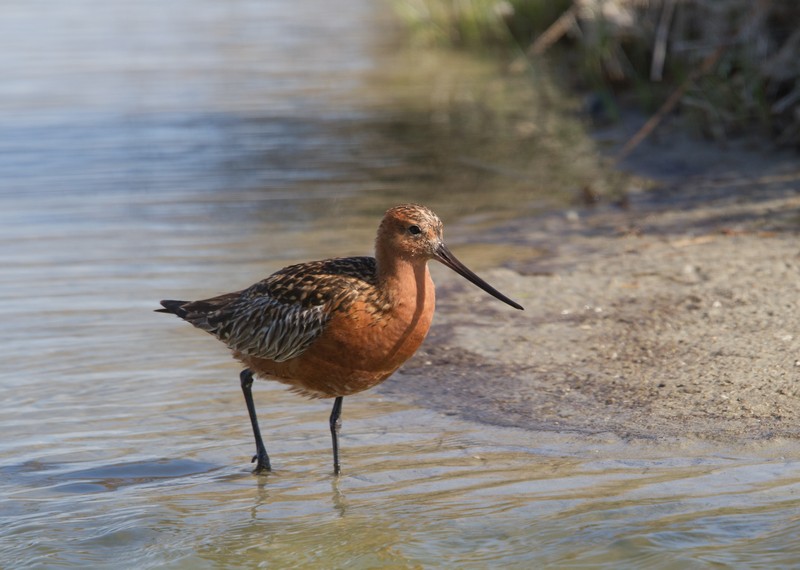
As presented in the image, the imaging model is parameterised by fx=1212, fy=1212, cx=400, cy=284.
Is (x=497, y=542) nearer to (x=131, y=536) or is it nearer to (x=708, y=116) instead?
(x=131, y=536)

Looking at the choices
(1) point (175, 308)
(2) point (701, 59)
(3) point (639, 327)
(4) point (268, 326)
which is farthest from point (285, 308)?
(2) point (701, 59)

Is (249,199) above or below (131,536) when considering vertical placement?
above

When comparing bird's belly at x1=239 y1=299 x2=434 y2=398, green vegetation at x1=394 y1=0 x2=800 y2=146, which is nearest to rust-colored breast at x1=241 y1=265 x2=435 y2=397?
bird's belly at x1=239 y1=299 x2=434 y2=398

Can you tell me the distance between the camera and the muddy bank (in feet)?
18.9

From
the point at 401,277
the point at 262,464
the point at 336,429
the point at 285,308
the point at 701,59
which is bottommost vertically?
the point at 262,464

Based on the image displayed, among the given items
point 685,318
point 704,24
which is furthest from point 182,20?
point 685,318

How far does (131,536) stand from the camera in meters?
4.88

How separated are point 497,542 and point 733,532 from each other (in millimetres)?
871

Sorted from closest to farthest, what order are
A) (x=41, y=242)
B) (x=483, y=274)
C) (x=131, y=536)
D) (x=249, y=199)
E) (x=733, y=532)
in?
(x=733, y=532) → (x=131, y=536) → (x=483, y=274) → (x=41, y=242) → (x=249, y=199)

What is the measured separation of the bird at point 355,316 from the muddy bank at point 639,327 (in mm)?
826

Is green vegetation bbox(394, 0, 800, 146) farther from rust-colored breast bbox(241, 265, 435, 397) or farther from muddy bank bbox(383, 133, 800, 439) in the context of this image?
rust-colored breast bbox(241, 265, 435, 397)

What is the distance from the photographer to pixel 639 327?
678cm

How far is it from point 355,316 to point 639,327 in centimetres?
221

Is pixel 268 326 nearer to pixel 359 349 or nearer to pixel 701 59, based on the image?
pixel 359 349
